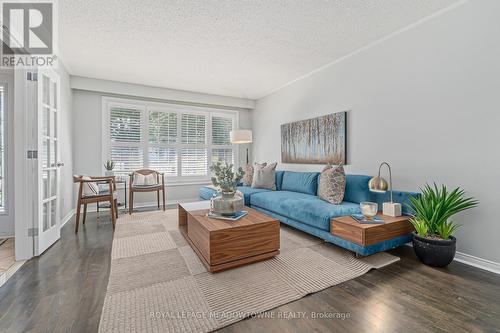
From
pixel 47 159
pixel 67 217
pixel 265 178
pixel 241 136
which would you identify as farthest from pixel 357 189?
pixel 67 217

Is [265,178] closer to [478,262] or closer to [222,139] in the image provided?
[222,139]

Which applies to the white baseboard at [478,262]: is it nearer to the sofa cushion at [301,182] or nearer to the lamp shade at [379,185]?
the lamp shade at [379,185]

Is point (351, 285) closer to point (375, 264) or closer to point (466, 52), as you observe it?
point (375, 264)

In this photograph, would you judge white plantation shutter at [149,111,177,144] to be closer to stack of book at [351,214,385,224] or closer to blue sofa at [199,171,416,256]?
blue sofa at [199,171,416,256]

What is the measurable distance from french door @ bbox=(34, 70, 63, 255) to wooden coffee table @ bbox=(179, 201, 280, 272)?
163 centimetres

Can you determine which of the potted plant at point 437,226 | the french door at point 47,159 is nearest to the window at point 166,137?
the french door at point 47,159

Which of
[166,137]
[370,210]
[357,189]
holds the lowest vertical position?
[370,210]

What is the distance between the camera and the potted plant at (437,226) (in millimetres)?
1944

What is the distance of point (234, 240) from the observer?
1933 millimetres

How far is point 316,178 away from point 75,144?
4429mm

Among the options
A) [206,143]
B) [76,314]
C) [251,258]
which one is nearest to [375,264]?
[251,258]

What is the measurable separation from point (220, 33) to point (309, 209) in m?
2.35

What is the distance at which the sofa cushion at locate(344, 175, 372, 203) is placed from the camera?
9.04 feet

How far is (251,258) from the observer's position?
6.67ft
